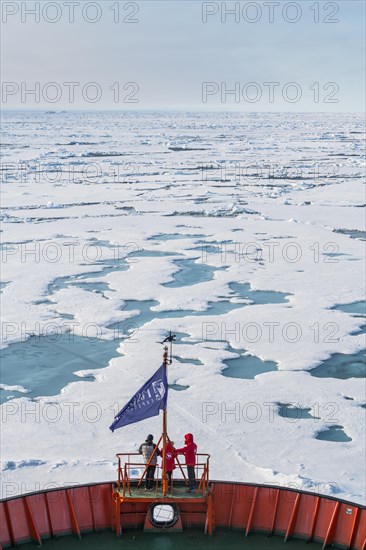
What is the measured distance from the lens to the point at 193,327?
14109 millimetres

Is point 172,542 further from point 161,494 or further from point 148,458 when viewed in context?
point 148,458

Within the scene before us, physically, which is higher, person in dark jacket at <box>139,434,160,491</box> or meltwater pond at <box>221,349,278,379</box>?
meltwater pond at <box>221,349,278,379</box>

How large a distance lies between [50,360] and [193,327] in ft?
9.47

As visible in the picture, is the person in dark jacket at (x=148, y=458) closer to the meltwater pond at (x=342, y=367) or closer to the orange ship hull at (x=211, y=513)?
the orange ship hull at (x=211, y=513)

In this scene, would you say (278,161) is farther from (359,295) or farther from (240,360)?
(240,360)

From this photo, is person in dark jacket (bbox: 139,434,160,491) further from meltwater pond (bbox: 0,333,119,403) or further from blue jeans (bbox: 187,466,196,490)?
meltwater pond (bbox: 0,333,119,403)

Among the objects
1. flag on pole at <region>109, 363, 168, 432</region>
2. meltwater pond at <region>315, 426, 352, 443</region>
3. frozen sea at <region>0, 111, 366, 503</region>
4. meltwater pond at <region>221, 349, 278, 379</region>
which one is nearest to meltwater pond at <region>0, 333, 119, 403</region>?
frozen sea at <region>0, 111, 366, 503</region>

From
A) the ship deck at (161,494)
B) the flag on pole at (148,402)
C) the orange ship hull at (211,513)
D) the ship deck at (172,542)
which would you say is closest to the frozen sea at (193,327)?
the orange ship hull at (211,513)

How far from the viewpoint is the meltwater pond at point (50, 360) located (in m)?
11.5

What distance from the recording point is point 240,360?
41.2ft

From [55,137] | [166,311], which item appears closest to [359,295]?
[166,311]

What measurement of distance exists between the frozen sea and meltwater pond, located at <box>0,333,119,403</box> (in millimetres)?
41

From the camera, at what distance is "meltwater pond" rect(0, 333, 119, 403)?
11.5 m

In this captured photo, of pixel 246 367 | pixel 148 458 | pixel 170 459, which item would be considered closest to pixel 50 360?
pixel 246 367
